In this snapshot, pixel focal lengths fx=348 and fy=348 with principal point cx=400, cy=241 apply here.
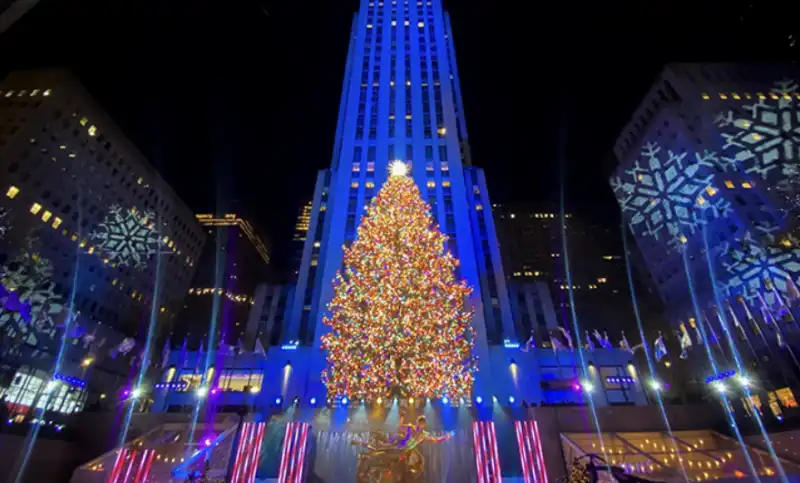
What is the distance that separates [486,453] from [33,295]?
107 feet

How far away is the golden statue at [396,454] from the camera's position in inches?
442

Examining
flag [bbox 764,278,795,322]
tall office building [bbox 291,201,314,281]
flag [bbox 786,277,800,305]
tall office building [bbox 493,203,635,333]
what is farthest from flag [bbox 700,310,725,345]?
tall office building [bbox 291,201,314,281]

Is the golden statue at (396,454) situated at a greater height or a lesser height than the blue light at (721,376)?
lesser

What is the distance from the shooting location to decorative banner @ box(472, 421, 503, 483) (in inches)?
484

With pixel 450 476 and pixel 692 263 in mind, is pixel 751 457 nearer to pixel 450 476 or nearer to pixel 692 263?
pixel 450 476

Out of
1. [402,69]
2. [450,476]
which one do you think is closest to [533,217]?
[402,69]

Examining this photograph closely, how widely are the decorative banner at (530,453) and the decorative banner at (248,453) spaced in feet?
33.3

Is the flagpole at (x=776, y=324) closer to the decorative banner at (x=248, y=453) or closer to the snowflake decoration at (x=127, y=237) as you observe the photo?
the decorative banner at (x=248, y=453)

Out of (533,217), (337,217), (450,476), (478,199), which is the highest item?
(533,217)

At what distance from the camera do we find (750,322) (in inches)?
1025

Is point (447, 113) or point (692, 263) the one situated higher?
point (447, 113)

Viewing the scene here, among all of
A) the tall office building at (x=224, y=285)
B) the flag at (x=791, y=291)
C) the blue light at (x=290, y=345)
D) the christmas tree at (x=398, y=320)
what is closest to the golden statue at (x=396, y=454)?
the christmas tree at (x=398, y=320)

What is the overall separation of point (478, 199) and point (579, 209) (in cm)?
3180

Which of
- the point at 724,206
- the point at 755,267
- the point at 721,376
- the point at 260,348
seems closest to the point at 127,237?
the point at 260,348
